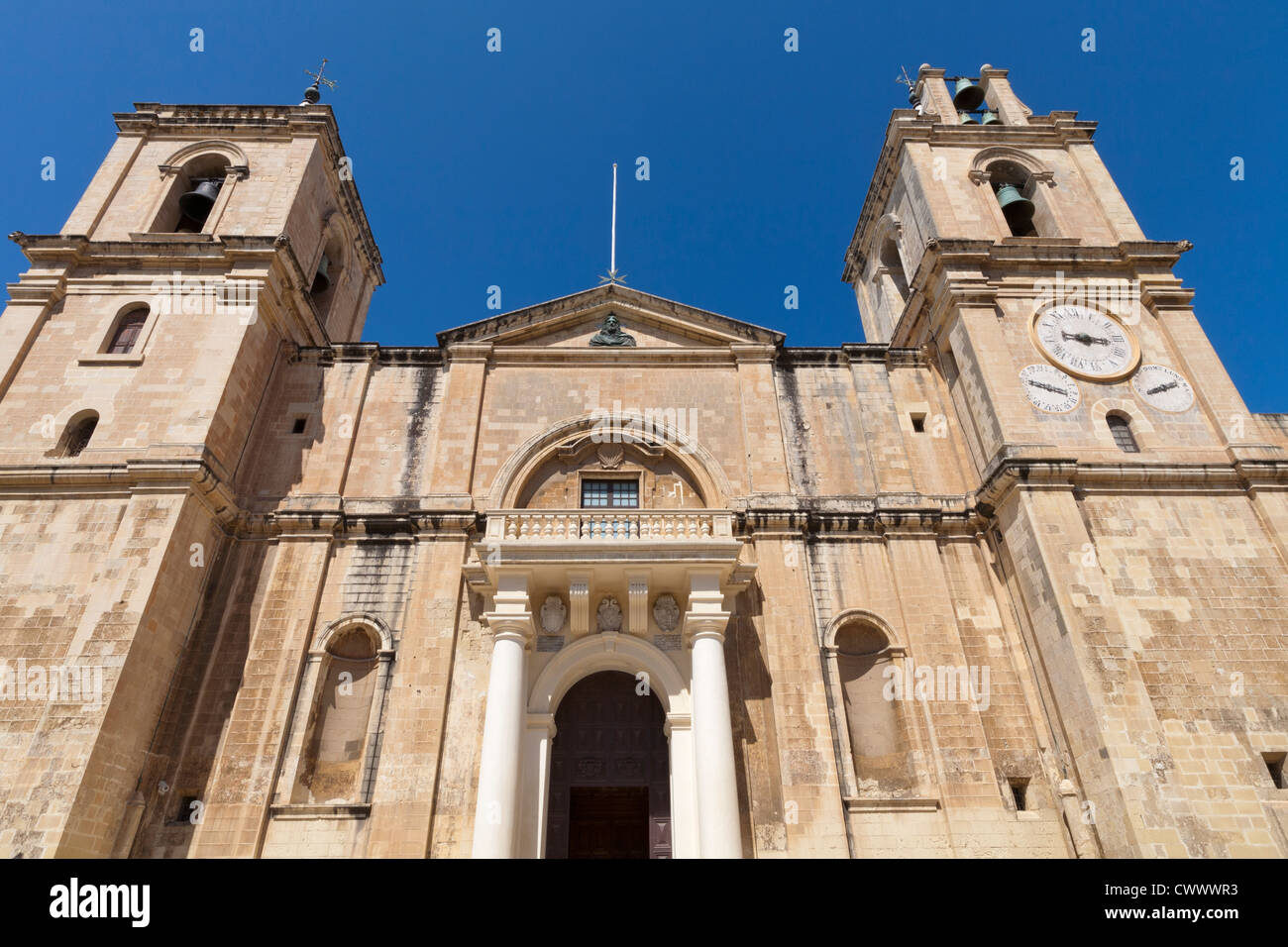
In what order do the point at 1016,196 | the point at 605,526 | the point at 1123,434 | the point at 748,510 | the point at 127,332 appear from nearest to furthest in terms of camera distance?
the point at 605,526
the point at 748,510
the point at 1123,434
the point at 127,332
the point at 1016,196

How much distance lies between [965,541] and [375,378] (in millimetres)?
16688

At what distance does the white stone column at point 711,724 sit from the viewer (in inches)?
521

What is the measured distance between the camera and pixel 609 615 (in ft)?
53.8

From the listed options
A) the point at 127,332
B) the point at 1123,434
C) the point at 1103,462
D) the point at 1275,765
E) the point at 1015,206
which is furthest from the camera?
the point at 1015,206

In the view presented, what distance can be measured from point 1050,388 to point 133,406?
22907 mm

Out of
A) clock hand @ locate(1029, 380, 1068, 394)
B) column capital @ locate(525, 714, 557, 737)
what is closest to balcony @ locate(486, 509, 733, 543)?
column capital @ locate(525, 714, 557, 737)

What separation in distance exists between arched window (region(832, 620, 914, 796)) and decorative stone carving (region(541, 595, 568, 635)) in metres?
6.31

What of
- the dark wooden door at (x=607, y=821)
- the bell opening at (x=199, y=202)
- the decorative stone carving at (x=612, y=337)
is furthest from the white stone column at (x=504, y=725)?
the bell opening at (x=199, y=202)

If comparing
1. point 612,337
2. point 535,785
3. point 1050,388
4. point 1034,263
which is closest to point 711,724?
point 535,785

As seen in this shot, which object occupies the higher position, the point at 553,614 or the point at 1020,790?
the point at 553,614

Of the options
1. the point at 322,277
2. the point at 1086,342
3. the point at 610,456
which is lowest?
the point at 610,456

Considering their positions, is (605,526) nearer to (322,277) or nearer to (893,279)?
(322,277)

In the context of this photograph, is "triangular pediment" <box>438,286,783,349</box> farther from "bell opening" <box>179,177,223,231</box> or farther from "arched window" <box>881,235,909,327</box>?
"bell opening" <box>179,177,223,231</box>
